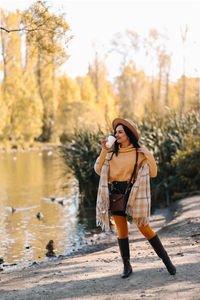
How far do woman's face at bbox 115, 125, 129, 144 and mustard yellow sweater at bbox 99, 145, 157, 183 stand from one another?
85mm

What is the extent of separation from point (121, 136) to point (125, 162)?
0.96ft

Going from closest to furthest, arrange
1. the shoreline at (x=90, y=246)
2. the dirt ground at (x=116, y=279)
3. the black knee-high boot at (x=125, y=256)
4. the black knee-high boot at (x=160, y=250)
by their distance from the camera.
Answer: the dirt ground at (x=116, y=279)
the black knee-high boot at (x=160, y=250)
the black knee-high boot at (x=125, y=256)
the shoreline at (x=90, y=246)

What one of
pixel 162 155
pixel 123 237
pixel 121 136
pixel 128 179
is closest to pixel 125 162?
pixel 128 179

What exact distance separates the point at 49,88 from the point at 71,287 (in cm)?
5111

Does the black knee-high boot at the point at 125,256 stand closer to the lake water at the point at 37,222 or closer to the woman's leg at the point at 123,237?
the woman's leg at the point at 123,237

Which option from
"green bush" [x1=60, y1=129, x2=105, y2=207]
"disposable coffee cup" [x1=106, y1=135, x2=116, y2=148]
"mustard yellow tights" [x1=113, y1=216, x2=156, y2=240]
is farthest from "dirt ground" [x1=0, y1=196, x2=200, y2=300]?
"green bush" [x1=60, y1=129, x2=105, y2=207]

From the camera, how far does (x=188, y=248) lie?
6.14 m

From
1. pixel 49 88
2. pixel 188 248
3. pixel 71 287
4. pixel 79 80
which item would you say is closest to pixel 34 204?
pixel 188 248

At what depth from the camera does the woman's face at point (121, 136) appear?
4.68 m

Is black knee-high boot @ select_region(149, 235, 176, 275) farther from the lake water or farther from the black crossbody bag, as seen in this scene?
the lake water

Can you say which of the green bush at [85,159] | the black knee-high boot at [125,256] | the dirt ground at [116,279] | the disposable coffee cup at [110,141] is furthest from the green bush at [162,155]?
the disposable coffee cup at [110,141]

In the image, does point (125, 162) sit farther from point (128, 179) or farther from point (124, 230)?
point (124, 230)

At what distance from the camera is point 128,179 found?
464cm

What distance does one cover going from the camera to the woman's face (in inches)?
184
